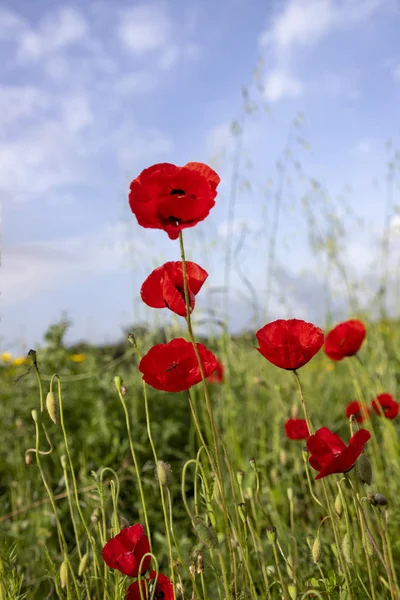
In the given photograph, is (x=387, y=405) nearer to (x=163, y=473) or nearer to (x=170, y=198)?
(x=163, y=473)

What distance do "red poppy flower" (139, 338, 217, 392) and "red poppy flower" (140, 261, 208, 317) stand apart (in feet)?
0.21

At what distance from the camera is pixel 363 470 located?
0.89 metres

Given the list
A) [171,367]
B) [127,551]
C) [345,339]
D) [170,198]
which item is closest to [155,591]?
[127,551]

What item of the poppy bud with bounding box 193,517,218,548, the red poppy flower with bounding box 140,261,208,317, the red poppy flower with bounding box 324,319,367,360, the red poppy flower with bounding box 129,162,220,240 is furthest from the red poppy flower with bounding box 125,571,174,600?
the red poppy flower with bounding box 324,319,367,360

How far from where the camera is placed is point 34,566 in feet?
5.78

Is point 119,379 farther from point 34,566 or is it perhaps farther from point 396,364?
point 396,364

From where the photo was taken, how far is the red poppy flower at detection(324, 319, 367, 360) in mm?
1556

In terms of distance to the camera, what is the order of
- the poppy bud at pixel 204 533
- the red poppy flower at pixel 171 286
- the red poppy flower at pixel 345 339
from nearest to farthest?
the poppy bud at pixel 204 533 < the red poppy flower at pixel 171 286 < the red poppy flower at pixel 345 339

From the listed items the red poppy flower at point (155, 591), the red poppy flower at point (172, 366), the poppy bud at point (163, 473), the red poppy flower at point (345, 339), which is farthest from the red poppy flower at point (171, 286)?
the red poppy flower at point (345, 339)

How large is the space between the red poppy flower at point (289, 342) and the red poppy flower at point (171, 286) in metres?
0.12

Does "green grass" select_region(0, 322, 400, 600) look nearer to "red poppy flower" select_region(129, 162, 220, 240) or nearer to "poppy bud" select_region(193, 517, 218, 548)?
"poppy bud" select_region(193, 517, 218, 548)

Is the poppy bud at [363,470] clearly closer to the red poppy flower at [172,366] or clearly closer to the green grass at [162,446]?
Result: the red poppy flower at [172,366]

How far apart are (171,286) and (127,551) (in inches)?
15.6

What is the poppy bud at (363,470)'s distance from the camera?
88 centimetres
